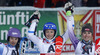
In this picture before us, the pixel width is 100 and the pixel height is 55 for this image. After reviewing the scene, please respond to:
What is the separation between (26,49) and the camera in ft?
30.1

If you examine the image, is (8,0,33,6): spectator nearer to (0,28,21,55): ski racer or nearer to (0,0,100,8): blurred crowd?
(0,0,100,8): blurred crowd

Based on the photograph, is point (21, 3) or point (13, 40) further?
point (21, 3)

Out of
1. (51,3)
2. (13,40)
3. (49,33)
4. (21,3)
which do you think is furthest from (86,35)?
(21,3)

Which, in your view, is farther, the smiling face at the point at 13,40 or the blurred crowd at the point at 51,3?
the blurred crowd at the point at 51,3

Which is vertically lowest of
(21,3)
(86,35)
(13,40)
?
(13,40)

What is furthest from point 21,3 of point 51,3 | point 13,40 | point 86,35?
point 86,35

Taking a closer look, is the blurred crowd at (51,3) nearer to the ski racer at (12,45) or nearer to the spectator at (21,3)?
the spectator at (21,3)

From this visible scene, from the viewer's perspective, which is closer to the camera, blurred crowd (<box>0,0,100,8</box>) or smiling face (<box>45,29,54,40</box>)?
smiling face (<box>45,29,54,40</box>)

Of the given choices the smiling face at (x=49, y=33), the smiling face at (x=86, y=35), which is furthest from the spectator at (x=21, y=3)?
the smiling face at (x=86, y=35)

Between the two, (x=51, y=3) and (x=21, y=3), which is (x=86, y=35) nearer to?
(x=51, y=3)

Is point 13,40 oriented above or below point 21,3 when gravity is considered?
below

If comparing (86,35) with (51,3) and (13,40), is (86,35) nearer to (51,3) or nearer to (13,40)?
(13,40)

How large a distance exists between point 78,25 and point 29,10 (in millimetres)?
1346

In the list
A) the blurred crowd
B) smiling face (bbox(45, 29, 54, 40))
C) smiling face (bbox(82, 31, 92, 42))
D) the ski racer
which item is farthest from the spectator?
smiling face (bbox(82, 31, 92, 42))
